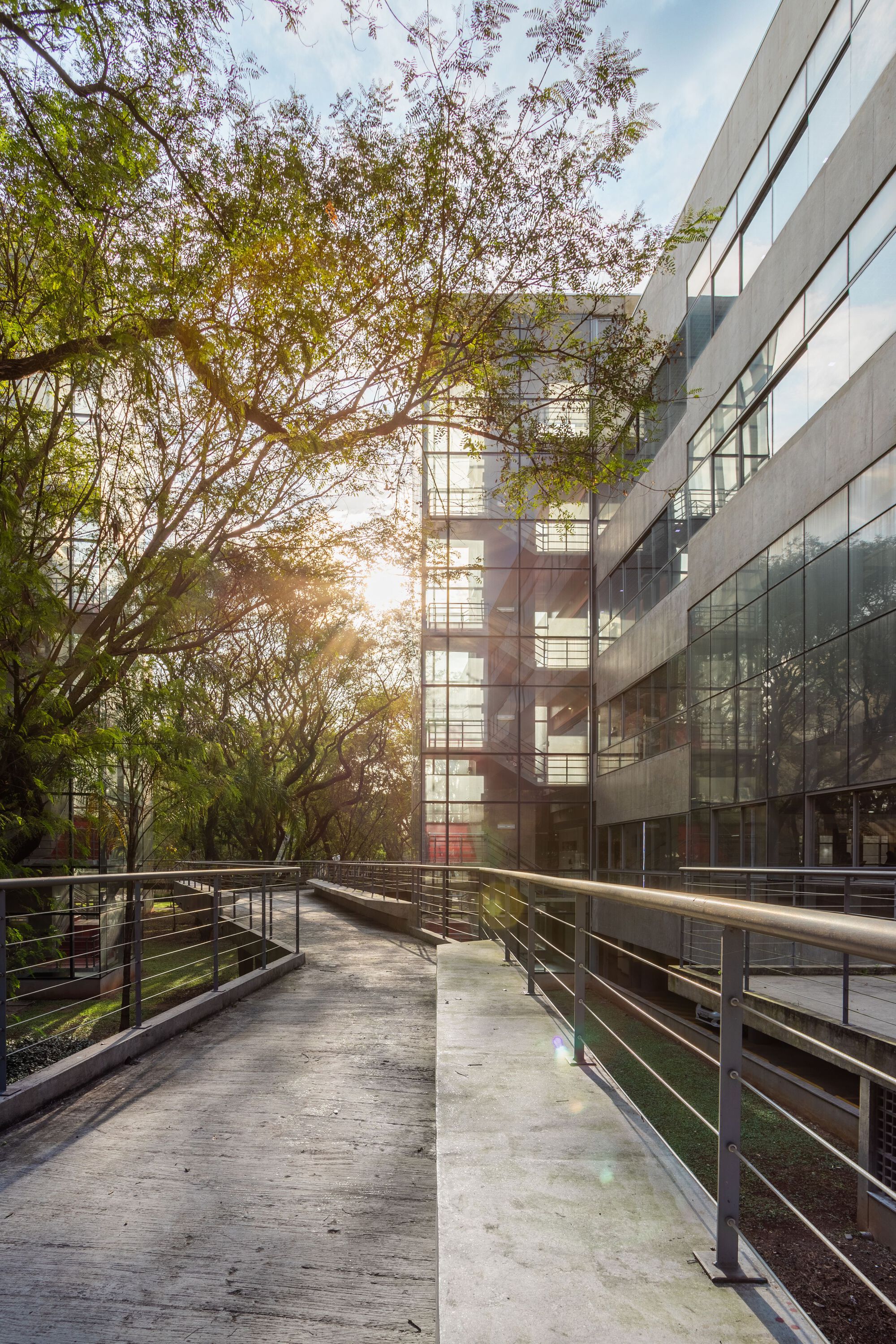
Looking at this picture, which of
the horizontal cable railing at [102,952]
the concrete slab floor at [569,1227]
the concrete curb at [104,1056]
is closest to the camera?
the concrete slab floor at [569,1227]

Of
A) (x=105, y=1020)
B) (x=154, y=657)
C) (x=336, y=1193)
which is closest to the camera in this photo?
(x=336, y=1193)

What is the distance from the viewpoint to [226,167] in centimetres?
851

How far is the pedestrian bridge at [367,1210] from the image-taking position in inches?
101

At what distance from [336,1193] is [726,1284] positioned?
189 centimetres

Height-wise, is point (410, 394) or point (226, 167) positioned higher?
point (226, 167)

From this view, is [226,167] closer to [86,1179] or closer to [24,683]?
[24,683]

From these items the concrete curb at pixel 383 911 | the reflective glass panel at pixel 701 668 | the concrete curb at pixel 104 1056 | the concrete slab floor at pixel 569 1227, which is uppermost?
the reflective glass panel at pixel 701 668

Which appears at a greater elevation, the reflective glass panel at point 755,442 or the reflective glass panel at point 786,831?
the reflective glass panel at point 755,442

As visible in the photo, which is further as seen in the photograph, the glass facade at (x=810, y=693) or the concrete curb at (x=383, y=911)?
the concrete curb at (x=383, y=911)

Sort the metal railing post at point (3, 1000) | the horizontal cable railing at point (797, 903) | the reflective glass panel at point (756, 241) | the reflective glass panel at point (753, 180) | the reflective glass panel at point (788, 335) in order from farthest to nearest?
the reflective glass panel at point (753, 180) < the reflective glass panel at point (756, 241) < the reflective glass panel at point (788, 335) < the horizontal cable railing at point (797, 903) < the metal railing post at point (3, 1000)

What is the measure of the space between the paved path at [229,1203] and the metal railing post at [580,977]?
880mm

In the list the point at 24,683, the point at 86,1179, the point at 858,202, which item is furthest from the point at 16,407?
the point at 858,202

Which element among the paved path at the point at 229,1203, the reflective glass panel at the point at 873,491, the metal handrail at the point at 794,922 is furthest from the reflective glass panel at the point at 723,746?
the metal handrail at the point at 794,922

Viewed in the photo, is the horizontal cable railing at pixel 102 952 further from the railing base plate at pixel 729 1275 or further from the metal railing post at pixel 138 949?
the railing base plate at pixel 729 1275
